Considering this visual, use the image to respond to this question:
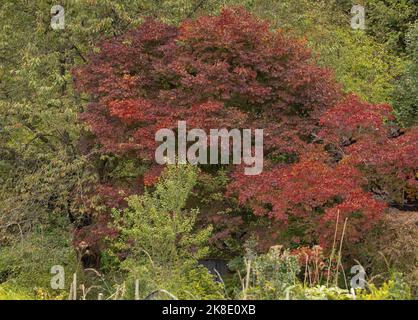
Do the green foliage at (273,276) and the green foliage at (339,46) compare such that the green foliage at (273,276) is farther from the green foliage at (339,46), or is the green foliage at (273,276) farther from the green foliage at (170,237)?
the green foliage at (339,46)

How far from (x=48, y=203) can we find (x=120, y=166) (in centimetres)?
154

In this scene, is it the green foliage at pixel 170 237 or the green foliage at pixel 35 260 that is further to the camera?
the green foliage at pixel 35 260

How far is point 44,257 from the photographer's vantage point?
12492 mm

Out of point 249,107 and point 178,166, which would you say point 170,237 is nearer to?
point 178,166

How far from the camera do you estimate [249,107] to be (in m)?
12.1

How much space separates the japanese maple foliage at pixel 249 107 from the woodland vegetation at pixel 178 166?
29mm

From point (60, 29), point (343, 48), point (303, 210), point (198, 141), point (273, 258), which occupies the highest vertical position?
point (343, 48)

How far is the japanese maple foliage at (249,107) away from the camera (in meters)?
10.4

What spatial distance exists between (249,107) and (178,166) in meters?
2.38

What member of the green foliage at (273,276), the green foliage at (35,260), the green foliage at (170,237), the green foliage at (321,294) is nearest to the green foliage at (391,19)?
the green foliage at (35,260)

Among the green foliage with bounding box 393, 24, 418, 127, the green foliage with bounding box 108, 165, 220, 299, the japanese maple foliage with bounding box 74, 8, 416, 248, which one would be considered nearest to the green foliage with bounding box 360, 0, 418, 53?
the green foliage with bounding box 393, 24, 418, 127
